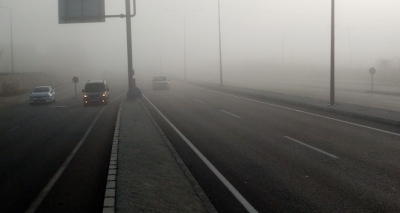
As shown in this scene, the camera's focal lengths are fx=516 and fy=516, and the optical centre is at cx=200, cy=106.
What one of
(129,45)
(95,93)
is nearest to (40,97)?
(95,93)

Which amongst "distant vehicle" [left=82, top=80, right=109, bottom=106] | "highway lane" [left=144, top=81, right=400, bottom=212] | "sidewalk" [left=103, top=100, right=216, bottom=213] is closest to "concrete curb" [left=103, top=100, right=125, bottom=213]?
"sidewalk" [left=103, top=100, right=216, bottom=213]

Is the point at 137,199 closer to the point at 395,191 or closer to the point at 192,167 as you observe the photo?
the point at 192,167

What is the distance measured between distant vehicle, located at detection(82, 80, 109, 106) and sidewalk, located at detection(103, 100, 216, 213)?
23230mm

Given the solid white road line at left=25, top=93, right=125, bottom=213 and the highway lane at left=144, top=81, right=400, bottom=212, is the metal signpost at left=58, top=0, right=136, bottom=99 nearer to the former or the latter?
the highway lane at left=144, top=81, right=400, bottom=212

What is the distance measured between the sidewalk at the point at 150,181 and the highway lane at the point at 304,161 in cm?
44

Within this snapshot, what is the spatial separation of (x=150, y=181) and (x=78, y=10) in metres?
22.3

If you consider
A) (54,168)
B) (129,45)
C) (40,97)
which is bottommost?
(54,168)

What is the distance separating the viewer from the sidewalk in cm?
796

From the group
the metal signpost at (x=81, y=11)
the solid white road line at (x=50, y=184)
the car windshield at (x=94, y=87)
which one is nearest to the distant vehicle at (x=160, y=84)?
the car windshield at (x=94, y=87)

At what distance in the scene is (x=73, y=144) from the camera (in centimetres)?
1673

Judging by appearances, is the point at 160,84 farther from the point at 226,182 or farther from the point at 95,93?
the point at 226,182

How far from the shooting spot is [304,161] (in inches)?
474

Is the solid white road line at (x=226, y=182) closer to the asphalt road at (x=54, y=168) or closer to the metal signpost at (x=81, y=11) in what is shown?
the asphalt road at (x=54, y=168)

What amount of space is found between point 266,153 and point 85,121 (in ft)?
47.5
